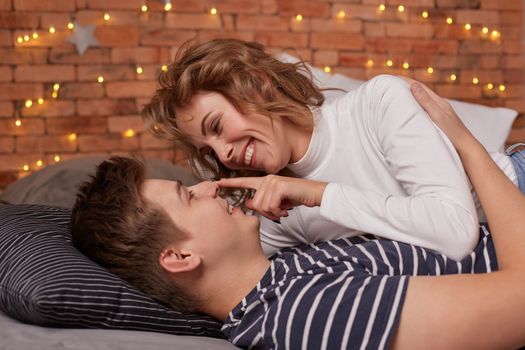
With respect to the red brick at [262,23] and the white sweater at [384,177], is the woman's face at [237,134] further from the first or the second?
the red brick at [262,23]

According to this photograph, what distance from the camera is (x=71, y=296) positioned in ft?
3.92

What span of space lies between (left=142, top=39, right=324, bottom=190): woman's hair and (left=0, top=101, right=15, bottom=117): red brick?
1457 mm

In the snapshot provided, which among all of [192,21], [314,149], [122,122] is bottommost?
[122,122]

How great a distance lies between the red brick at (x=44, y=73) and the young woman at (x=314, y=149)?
1.39 m

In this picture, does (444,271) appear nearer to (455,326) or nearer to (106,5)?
(455,326)

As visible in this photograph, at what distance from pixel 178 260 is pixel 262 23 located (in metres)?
2.18

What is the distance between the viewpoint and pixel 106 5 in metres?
3.15

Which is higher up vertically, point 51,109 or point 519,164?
point 519,164

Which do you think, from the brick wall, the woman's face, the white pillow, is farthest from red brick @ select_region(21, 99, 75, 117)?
the woman's face

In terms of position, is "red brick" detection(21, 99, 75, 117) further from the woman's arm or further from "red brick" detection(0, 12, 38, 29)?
the woman's arm

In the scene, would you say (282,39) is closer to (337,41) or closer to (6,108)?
(337,41)

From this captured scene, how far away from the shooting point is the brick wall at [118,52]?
3.12 metres

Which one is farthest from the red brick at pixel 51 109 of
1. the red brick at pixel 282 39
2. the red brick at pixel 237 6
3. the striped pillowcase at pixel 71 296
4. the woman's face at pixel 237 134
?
the striped pillowcase at pixel 71 296

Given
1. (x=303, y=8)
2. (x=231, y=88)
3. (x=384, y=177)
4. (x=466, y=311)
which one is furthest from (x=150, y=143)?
(x=466, y=311)
